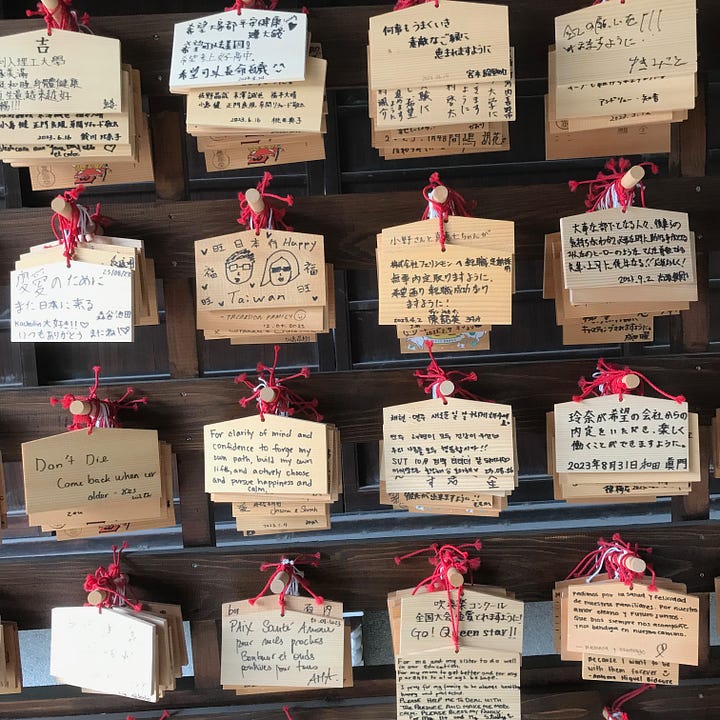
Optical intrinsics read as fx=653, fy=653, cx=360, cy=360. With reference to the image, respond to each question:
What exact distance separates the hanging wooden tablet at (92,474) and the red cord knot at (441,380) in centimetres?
40

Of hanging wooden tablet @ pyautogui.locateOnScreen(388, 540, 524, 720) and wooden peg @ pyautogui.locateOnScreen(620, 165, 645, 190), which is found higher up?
wooden peg @ pyautogui.locateOnScreen(620, 165, 645, 190)

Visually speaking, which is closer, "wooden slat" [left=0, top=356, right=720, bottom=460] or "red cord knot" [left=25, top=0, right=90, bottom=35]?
"red cord knot" [left=25, top=0, right=90, bottom=35]

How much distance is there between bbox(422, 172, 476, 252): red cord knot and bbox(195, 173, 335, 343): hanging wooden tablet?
16cm

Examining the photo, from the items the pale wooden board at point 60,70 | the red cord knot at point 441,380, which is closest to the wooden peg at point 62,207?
the pale wooden board at point 60,70

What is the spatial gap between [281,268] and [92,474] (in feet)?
1.29

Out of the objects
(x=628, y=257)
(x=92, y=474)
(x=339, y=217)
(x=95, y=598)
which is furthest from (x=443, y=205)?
(x=95, y=598)

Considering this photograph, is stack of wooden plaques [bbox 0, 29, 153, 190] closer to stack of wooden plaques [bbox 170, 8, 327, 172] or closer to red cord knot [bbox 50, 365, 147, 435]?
stack of wooden plaques [bbox 170, 8, 327, 172]

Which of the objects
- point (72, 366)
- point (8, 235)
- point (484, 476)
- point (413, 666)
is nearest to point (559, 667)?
point (413, 666)

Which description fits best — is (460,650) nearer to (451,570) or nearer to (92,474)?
(451,570)

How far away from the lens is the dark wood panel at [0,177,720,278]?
0.94 m

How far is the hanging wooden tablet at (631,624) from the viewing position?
94cm

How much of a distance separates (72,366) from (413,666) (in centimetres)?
118

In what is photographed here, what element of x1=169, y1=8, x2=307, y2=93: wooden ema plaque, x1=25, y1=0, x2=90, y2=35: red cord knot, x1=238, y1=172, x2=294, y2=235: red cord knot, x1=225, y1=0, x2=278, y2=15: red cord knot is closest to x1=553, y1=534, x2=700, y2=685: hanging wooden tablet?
x1=238, y1=172, x2=294, y2=235: red cord knot

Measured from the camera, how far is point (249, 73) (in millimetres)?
833
